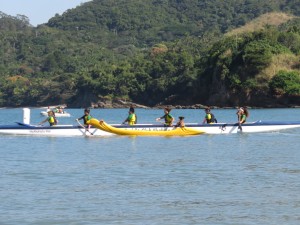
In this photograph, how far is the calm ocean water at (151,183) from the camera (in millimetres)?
18047

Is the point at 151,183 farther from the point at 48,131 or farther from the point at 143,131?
the point at 48,131

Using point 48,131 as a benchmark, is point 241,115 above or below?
above

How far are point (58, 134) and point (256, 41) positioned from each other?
75656mm

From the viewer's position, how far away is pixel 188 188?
71.9 feet

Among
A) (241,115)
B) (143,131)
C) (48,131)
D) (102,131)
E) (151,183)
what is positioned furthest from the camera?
(241,115)

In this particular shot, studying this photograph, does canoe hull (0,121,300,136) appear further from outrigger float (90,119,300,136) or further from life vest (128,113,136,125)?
life vest (128,113,136,125)

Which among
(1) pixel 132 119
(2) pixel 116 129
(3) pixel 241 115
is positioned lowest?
(2) pixel 116 129

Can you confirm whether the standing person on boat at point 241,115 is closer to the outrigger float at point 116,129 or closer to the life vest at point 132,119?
the outrigger float at point 116,129

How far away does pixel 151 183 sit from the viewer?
22906 millimetres

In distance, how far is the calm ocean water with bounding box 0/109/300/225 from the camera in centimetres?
1805

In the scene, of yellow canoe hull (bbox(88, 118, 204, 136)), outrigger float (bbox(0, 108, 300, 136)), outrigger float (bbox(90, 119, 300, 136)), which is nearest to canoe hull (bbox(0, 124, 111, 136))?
outrigger float (bbox(0, 108, 300, 136))

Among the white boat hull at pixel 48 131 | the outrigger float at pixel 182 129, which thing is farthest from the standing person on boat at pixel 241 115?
the white boat hull at pixel 48 131

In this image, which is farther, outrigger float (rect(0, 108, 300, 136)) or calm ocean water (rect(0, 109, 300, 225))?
outrigger float (rect(0, 108, 300, 136))

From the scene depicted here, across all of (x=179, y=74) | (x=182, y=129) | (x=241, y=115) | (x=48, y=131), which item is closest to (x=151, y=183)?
(x=182, y=129)
